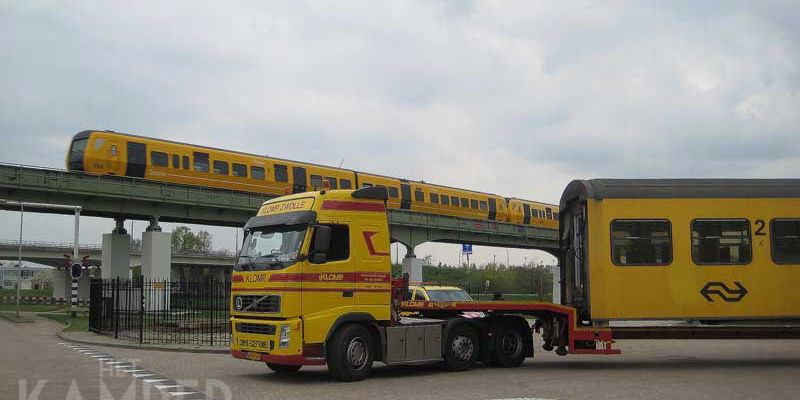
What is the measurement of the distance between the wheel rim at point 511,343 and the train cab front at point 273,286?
442cm

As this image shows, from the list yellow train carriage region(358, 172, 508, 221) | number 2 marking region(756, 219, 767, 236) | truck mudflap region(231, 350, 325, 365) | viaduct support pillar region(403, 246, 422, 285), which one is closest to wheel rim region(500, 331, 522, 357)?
truck mudflap region(231, 350, 325, 365)

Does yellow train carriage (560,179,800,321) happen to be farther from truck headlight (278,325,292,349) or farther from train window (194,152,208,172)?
train window (194,152,208,172)

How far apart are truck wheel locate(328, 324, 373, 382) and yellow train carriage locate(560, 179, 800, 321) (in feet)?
15.6

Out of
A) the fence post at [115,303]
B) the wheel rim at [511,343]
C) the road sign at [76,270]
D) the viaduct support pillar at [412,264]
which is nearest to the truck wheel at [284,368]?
the wheel rim at [511,343]

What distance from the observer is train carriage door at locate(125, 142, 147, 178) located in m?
37.1

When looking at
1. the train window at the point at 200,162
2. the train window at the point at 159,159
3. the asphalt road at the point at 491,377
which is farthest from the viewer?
the train window at the point at 200,162

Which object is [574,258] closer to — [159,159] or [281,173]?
[159,159]

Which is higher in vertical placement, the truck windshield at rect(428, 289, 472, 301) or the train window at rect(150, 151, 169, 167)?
the train window at rect(150, 151, 169, 167)

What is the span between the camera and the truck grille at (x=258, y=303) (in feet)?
43.3

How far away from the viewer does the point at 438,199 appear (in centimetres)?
5450

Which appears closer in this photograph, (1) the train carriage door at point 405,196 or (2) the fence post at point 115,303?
(2) the fence post at point 115,303

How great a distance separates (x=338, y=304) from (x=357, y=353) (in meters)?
0.93

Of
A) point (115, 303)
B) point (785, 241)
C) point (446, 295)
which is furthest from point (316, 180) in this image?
point (785, 241)

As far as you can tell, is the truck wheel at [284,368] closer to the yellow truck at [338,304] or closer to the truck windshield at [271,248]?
the yellow truck at [338,304]
